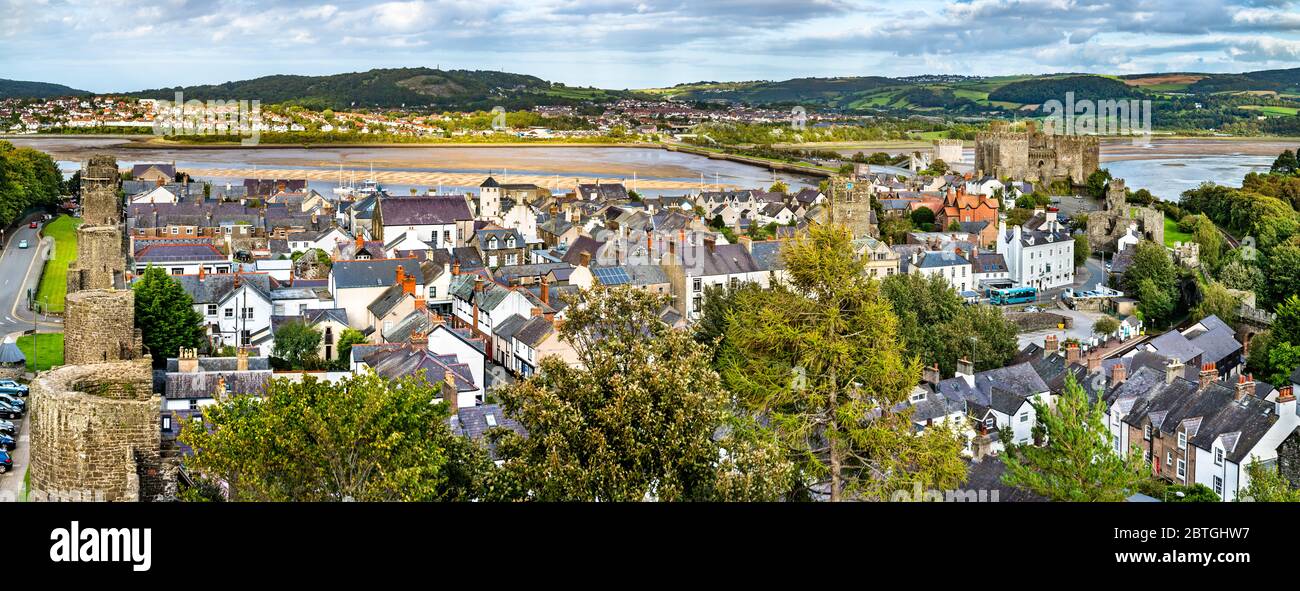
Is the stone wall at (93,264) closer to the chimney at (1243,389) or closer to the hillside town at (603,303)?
the hillside town at (603,303)

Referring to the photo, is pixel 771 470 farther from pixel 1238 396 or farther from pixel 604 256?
pixel 604 256

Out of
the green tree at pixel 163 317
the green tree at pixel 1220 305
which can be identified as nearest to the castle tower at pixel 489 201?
the green tree at pixel 163 317

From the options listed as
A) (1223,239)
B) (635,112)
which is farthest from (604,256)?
(635,112)

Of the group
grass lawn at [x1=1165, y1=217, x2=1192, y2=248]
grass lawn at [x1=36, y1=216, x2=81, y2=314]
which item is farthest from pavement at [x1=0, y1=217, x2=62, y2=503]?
grass lawn at [x1=1165, y1=217, x2=1192, y2=248]

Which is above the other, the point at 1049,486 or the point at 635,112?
the point at 635,112

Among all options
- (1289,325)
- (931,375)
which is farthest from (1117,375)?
(1289,325)

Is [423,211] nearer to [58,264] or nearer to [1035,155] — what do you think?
[58,264]
